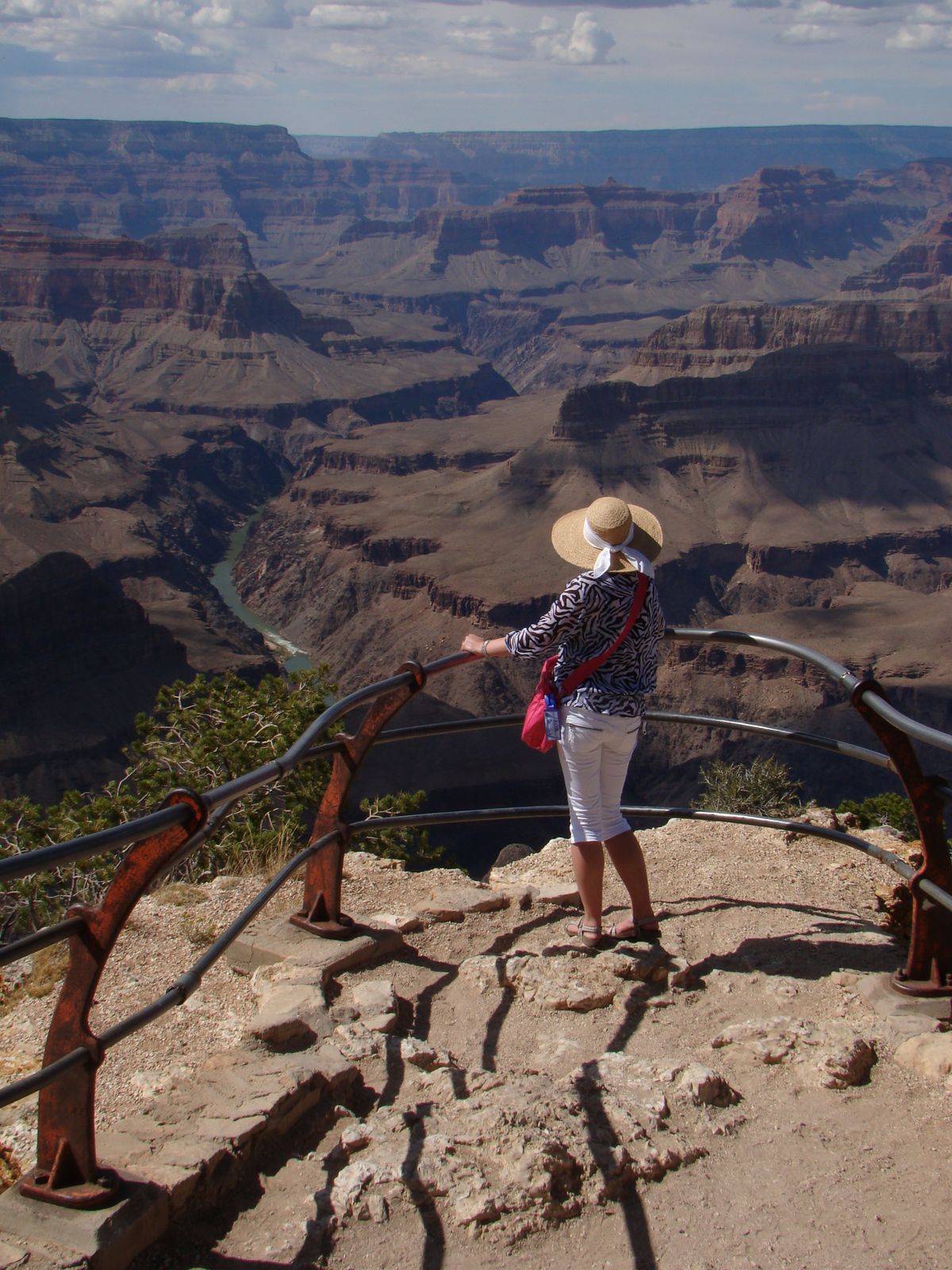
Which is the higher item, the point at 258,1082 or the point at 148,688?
the point at 258,1082

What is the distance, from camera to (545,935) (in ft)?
25.2

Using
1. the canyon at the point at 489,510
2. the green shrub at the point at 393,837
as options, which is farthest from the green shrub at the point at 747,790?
the canyon at the point at 489,510

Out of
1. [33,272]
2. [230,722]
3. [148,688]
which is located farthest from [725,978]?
[33,272]

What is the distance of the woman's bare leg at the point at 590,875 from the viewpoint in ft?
23.9

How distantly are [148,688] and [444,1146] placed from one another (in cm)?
6073

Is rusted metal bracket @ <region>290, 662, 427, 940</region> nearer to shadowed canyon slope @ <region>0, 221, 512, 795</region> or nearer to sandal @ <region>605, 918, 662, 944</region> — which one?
sandal @ <region>605, 918, 662, 944</region>

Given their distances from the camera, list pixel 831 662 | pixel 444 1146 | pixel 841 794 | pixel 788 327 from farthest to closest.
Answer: pixel 788 327
pixel 841 794
pixel 831 662
pixel 444 1146

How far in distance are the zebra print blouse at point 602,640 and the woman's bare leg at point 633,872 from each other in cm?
75

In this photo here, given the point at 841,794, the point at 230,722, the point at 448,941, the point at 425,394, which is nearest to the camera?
the point at 448,941

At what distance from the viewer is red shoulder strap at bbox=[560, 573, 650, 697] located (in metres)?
6.84

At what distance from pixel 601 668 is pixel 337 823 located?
161 centimetres

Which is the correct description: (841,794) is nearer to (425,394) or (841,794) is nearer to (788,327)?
(788,327)

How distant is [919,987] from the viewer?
20.2 ft

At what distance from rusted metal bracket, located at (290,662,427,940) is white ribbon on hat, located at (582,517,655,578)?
1109 millimetres
